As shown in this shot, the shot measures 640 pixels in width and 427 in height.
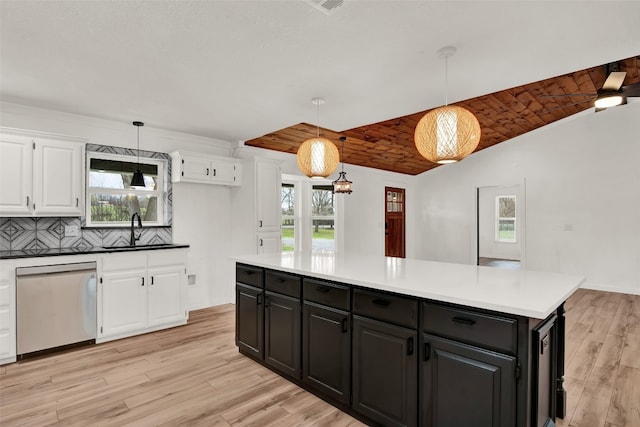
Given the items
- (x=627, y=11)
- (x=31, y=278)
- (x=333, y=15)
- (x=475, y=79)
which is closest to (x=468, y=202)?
(x=475, y=79)

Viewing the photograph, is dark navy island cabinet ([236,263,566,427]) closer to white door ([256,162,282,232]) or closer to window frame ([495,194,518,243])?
white door ([256,162,282,232])

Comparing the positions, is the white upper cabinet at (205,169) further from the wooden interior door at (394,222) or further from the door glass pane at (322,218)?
the wooden interior door at (394,222)

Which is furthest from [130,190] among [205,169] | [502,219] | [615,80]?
[502,219]

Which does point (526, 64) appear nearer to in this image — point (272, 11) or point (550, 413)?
point (272, 11)

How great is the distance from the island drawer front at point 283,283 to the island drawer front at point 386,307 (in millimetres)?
562

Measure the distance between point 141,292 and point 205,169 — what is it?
1.68m

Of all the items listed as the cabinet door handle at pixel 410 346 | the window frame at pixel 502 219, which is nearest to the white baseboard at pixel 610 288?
the window frame at pixel 502 219

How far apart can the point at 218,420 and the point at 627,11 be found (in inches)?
136

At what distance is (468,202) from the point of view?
7770 mm

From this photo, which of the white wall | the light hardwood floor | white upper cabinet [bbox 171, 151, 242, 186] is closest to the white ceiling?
white upper cabinet [bbox 171, 151, 242, 186]

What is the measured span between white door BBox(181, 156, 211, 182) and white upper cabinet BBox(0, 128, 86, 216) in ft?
3.55

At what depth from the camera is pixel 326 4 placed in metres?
1.87

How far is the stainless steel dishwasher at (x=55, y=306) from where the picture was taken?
3.09m

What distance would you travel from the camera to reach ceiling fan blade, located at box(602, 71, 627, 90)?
310cm
